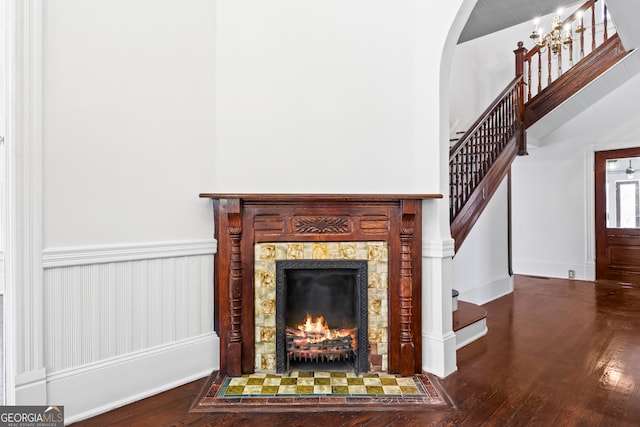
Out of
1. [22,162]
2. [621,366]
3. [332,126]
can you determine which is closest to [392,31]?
[332,126]

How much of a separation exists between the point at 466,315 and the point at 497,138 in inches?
88.5

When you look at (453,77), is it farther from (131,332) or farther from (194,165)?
(131,332)

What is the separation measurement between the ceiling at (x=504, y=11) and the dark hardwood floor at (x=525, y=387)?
116 inches

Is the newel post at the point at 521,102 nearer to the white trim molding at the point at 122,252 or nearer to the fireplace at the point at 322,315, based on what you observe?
the fireplace at the point at 322,315

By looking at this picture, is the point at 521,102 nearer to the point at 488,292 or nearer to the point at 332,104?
the point at 488,292

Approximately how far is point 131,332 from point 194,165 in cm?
115

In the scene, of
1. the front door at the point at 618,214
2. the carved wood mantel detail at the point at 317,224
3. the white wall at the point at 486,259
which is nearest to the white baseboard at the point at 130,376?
the carved wood mantel detail at the point at 317,224

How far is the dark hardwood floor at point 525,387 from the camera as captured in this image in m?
1.96

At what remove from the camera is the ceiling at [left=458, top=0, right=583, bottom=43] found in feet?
10.1

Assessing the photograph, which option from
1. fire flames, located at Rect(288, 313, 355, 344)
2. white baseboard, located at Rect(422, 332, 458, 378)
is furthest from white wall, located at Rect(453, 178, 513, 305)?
fire flames, located at Rect(288, 313, 355, 344)

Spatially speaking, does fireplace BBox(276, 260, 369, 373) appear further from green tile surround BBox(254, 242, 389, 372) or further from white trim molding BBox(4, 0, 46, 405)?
white trim molding BBox(4, 0, 46, 405)

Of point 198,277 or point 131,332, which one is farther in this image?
point 198,277

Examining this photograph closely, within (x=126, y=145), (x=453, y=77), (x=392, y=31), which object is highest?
(x=453, y=77)

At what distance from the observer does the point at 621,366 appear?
8.57 feet
